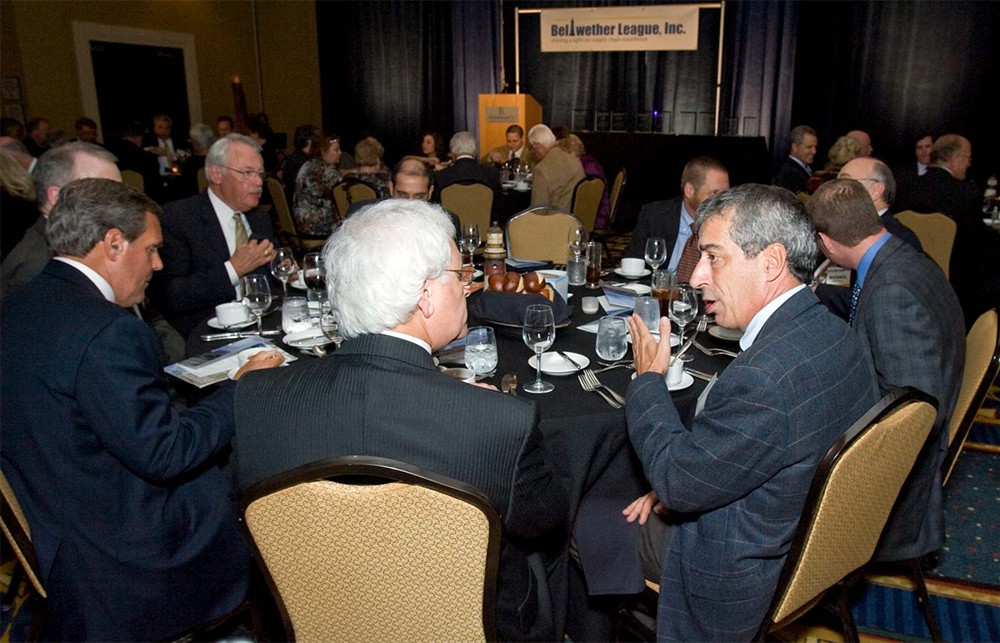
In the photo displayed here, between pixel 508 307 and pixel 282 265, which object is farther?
pixel 282 265

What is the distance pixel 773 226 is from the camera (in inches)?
62.9

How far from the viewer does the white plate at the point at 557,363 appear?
6.89 ft

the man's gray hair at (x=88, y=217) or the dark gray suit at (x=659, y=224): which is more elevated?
the man's gray hair at (x=88, y=217)

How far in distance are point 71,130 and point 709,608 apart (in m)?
10.7

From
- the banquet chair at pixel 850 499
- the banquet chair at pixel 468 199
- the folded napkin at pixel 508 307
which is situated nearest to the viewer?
the banquet chair at pixel 850 499

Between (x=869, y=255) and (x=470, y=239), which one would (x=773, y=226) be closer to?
(x=869, y=255)

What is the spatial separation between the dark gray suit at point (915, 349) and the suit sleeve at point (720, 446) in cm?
87

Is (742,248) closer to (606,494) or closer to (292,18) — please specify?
(606,494)

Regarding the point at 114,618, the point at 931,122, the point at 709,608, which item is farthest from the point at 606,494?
the point at 931,122

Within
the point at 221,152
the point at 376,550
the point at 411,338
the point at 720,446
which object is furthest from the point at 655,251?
the point at 376,550

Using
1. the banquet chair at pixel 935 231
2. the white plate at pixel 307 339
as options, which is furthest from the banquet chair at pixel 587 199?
the white plate at pixel 307 339

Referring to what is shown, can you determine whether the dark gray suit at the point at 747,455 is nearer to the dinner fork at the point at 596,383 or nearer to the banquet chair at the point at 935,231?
the dinner fork at the point at 596,383

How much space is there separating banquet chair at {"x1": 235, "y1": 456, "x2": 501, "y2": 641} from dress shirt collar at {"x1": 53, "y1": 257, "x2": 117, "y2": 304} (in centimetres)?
95

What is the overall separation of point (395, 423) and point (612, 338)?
1076 mm
